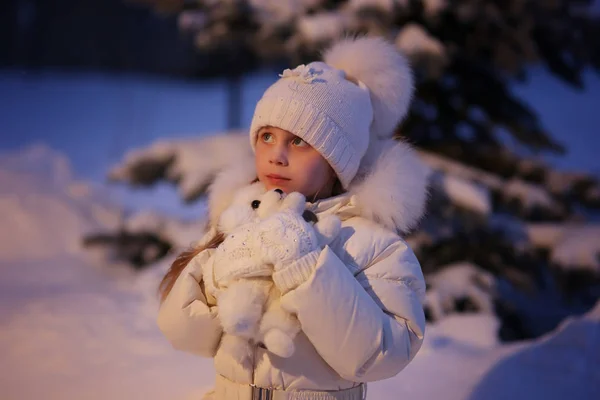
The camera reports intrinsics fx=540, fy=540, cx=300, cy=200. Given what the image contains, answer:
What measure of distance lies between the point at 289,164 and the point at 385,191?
19cm

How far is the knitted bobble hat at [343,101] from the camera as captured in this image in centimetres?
100

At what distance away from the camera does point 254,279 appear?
873 millimetres

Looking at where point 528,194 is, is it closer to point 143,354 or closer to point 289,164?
point 143,354

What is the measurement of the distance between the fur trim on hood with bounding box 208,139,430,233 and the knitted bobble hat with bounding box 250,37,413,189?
39 millimetres

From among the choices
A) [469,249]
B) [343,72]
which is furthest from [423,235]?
[343,72]

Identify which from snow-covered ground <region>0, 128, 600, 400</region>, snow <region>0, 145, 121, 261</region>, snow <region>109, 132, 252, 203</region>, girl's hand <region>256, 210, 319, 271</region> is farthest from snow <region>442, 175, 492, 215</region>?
snow <region>0, 145, 121, 261</region>

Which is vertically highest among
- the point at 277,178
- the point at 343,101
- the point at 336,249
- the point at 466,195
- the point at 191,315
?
the point at 343,101

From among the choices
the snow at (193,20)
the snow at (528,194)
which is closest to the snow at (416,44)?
the snow at (528,194)

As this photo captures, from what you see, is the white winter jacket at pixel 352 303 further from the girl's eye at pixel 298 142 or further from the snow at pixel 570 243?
the snow at pixel 570 243

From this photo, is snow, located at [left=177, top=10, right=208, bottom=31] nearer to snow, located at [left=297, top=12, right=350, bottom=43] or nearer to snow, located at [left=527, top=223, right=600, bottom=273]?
snow, located at [left=297, top=12, right=350, bottom=43]

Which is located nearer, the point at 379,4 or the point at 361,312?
the point at 361,312

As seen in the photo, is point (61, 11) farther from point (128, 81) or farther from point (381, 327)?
point (381, 327)

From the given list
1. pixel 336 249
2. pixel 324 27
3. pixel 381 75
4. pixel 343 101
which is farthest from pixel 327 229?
pixel 324 27

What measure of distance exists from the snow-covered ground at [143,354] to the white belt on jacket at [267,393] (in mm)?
706
